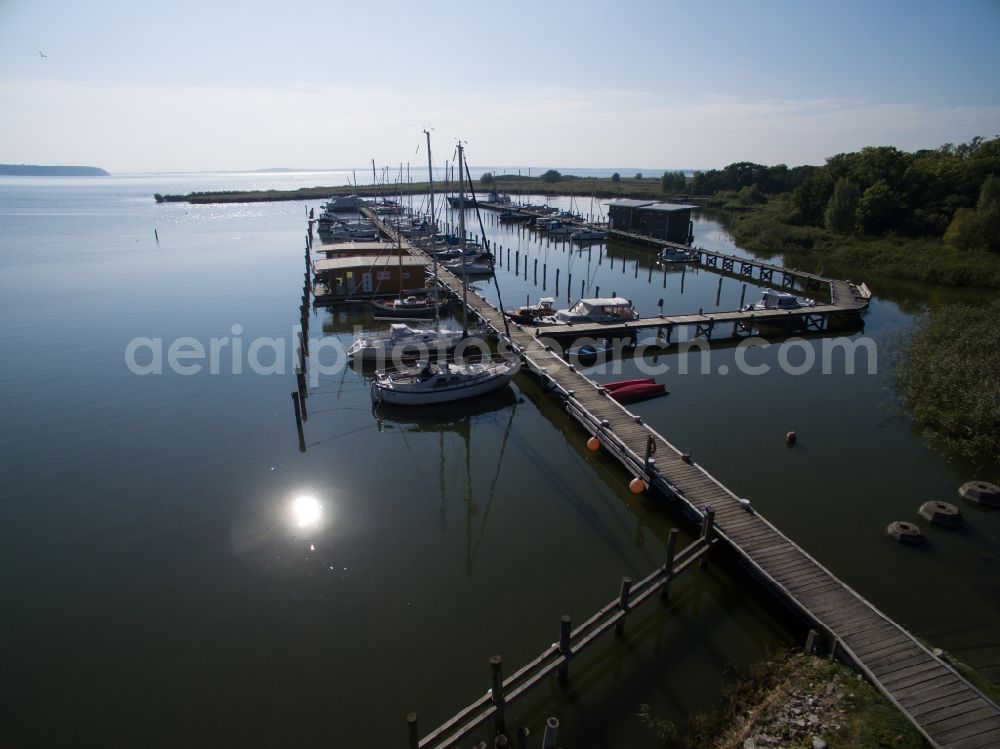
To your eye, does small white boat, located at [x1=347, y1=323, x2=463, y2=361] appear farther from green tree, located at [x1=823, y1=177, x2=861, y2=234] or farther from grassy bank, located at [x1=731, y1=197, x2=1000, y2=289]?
green tree, located at [x1=823, y1=177, x2=861, y2=234]

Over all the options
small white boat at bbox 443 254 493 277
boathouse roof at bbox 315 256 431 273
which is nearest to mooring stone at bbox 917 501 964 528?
boathouse roof at bbox 315 256 431 273

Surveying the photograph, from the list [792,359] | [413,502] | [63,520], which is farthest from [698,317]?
[63,520]

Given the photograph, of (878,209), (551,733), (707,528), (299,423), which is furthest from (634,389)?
(878,209)

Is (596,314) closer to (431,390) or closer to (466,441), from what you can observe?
(431,390)

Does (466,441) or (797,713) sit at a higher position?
(797,713)

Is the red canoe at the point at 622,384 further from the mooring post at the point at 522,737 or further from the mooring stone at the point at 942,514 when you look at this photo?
the mooring post at the point at 522,737

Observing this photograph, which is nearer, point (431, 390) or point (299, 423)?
point (299, 423)

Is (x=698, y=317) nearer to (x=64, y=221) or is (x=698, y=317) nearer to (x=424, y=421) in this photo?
(x=424, y=421)

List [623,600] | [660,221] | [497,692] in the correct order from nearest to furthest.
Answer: [497,692] < [623,600] < [660,221]
